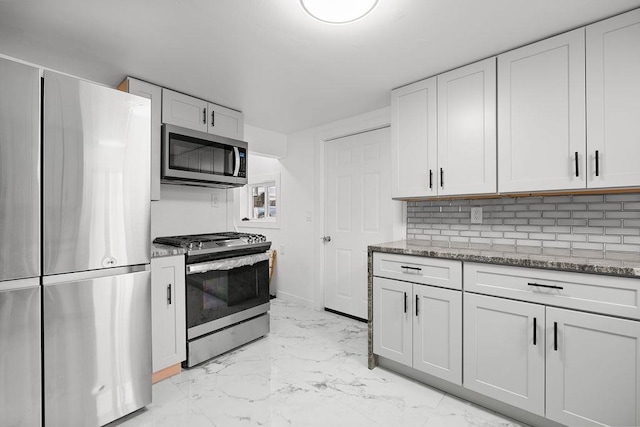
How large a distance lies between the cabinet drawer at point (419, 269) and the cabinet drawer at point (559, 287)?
8 cm

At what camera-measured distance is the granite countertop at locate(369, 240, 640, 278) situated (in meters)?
1.39

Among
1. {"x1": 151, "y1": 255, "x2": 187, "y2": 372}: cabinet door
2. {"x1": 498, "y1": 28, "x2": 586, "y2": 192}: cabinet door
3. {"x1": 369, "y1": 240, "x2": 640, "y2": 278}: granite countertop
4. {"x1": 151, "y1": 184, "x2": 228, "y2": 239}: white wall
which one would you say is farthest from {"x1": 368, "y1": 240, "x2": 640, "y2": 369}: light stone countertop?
{"x1": 151, "y1": 184, "x2": 228, "y2": 239}: white wall

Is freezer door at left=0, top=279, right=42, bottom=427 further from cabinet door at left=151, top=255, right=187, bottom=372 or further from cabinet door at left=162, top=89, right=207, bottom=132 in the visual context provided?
cabinet door at left=162, top=89, right=207, bottom=132

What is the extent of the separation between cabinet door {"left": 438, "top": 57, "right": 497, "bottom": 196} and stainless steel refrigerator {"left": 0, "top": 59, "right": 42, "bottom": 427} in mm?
2361

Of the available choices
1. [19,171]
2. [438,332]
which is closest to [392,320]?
[438,332]

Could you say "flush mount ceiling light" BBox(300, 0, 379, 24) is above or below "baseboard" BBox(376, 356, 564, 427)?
above

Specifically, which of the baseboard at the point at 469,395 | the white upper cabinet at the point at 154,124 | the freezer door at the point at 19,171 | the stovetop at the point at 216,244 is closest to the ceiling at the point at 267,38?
the white upper cabinet at the point at 154,124

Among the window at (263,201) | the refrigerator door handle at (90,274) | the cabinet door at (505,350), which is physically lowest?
the cabinet door at (505,350)

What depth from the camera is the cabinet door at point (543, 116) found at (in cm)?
169

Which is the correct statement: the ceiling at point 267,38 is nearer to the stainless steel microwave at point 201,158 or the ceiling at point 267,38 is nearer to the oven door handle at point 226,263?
the stainless steel microwave at point 201,158

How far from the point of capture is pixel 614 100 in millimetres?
1587

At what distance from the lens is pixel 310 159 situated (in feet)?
12.1

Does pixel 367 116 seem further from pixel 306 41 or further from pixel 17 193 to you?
pixel 17 193

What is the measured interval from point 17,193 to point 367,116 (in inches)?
107
